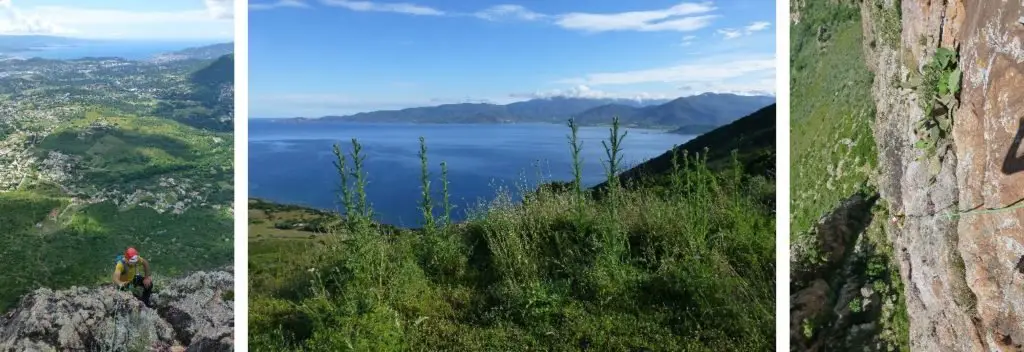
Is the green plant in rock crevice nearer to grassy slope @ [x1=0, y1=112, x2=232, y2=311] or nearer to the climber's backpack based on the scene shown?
grassy slope @ [x1=0, y1=112, x2=232, y2=311]

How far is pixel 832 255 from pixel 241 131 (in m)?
3.39

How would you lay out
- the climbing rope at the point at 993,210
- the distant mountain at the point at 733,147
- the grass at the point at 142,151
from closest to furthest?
the climbing rope at the point at 993,210, the grass at the point at 142,151, the distant mountain at the point at 733,147

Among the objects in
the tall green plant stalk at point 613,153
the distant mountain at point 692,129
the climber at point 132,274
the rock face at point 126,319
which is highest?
the distant mountain at point 692,129

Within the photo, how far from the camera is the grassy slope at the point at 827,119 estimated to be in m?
3.71

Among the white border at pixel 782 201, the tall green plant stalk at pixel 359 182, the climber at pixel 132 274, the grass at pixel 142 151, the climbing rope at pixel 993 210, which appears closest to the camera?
the climbing rope at pixel 993 210

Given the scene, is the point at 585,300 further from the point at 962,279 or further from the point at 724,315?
the point at 962,279

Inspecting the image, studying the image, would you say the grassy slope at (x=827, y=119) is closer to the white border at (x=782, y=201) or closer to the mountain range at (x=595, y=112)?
the white border at (x=782, y=201)

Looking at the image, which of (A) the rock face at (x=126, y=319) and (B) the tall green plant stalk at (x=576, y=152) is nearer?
(A) the rock face at (x=126, y=319)

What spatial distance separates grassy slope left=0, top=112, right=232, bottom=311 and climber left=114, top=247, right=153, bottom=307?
0.19ft

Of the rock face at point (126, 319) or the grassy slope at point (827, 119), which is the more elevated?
the grassy slope at point (827, 119)

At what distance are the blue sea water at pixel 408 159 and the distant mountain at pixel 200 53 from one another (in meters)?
0.45

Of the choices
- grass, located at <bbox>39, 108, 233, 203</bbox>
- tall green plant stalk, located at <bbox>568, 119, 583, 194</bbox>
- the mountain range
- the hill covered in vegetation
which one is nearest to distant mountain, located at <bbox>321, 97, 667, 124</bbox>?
the mountain range

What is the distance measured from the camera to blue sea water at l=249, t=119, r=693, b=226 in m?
4.11

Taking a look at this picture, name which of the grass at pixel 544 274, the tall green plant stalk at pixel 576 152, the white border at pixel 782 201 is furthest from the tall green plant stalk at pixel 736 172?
the tall green plant stalk at pixel 576 152
